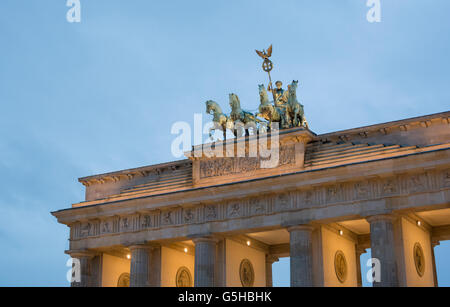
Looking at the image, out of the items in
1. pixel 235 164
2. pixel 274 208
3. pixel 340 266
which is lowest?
pixel 340 266

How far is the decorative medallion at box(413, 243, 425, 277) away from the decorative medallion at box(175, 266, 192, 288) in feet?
41.0

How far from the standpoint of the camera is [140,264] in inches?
1364

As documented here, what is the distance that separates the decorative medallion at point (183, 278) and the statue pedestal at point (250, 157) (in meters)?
5.44

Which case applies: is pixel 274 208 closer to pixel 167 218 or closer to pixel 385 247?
pixel 385 247

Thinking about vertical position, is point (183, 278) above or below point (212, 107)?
below

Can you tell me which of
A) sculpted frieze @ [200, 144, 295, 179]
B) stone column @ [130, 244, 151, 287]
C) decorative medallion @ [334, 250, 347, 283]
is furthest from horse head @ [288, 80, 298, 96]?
stone column @ [130, 244, 151, 287]

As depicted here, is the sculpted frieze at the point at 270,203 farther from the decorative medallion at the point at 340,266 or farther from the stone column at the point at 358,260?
the stone column at the point at 358,260

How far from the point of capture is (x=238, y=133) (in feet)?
113

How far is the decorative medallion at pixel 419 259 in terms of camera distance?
30781mm

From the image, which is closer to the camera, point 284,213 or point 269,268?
point 284,213

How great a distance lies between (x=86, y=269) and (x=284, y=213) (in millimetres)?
11744

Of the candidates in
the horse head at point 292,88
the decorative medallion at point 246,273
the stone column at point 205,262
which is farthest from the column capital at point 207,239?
the horse head at point 292,88

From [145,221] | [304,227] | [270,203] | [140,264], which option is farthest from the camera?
[145,221]

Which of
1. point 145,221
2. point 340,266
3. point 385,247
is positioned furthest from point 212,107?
point 385,247
